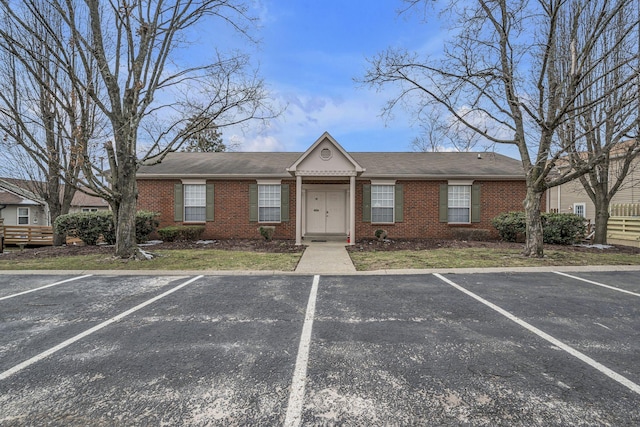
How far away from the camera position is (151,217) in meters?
13.5

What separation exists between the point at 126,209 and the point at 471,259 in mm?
10599

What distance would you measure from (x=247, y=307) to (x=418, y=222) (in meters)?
11.2

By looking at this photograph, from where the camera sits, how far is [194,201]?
48.7ft

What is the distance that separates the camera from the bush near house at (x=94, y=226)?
1294 cm

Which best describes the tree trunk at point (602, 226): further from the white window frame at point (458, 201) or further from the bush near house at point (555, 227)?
the white window frame at point (458, 201)

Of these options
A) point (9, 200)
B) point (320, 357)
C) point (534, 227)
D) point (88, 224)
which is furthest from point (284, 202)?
point (9, 200)

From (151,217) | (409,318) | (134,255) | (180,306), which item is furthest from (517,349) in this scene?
(151,217)

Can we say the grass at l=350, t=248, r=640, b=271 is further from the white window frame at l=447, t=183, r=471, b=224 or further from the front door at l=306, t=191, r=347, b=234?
the front door at l=306, t=191, r=347, b=234

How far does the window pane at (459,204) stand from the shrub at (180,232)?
37.8 feet

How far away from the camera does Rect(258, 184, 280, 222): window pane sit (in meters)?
14.8

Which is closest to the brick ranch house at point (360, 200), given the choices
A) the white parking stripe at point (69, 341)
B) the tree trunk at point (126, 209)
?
the tree trunk at point (126, 209)

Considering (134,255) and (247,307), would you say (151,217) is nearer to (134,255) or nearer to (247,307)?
(134,255)

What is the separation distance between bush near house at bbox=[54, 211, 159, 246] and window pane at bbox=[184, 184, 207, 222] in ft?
5.88

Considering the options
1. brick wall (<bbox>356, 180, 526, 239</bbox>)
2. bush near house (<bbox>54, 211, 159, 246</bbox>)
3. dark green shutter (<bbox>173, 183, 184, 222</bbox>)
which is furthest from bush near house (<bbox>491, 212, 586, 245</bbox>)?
bush near house (<bbox>54, 211, 159, 246</bbox>)
